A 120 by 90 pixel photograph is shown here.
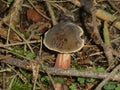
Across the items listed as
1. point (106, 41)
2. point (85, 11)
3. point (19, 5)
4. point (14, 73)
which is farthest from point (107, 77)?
point (19, 5)

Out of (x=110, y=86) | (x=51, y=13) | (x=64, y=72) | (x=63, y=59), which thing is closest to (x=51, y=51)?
(x=63, y=59)

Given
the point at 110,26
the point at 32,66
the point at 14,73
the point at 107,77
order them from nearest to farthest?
the point at 107,77
the point at 32,66
the point at 14,73
the point at 110,26

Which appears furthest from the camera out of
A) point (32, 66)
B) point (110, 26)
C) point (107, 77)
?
point (110, 26)

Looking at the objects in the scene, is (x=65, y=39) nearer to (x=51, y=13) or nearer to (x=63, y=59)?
(x=63, y=59)

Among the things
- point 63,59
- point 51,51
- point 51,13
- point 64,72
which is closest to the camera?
point 64,72

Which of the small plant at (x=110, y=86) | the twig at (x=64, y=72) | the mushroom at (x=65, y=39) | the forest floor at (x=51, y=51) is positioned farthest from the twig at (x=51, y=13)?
the small plant at (x=110, y=86)

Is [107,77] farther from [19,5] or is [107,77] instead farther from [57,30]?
[19,5]

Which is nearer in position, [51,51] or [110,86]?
[110,86]
